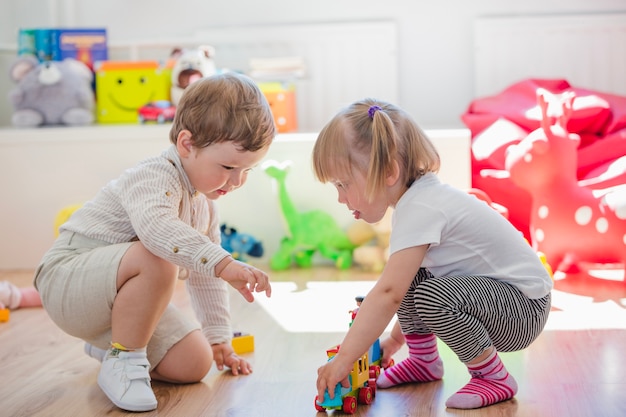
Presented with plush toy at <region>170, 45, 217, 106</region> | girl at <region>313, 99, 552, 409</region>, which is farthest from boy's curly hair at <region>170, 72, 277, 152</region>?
plush toy at <region>170, 45, 217, 106</region>

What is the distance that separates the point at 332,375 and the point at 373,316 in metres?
0.11

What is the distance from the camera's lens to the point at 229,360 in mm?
1571

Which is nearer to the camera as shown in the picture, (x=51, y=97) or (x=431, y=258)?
(x=431, y=258)

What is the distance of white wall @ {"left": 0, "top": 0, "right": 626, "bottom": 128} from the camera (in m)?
3.18

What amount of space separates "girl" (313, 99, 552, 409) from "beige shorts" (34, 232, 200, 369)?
0.37 metres

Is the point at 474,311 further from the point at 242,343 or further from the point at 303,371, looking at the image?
the point at 242,343

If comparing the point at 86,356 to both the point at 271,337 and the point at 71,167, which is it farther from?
the point at 71,167

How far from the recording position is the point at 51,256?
147cm

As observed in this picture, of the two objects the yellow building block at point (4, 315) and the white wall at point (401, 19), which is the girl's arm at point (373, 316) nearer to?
the yellow building block at point (4, 315)

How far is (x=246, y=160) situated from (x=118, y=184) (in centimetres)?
24

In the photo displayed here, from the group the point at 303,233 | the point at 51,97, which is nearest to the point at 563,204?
the point at 303,233

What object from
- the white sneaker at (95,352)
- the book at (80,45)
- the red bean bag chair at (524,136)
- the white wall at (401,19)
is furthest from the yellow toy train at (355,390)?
the book at (80,45)

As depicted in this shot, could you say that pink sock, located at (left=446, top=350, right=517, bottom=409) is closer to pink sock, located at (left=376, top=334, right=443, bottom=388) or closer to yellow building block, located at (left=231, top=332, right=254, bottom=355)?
pink sock, located at (left=376, top=334, right=443, bottom=388)

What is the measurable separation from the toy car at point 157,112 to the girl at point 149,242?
137cm
